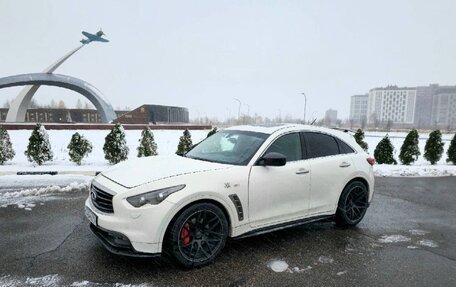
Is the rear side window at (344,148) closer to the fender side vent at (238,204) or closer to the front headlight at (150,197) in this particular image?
the fender side vent at (238,204)

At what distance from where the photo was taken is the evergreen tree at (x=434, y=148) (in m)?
14.0

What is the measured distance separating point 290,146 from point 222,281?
2.13 meters

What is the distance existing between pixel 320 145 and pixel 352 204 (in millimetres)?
1202

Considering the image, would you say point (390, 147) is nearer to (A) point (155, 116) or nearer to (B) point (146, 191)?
(B) point (146, 191)

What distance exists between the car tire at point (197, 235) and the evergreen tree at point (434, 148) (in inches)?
552

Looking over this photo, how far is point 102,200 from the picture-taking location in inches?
140

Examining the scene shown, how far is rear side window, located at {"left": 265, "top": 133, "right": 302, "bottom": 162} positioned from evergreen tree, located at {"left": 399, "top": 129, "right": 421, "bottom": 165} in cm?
1150

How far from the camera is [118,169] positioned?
4.08m

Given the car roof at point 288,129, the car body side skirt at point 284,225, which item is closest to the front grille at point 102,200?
the car body side skirt at point 284,225

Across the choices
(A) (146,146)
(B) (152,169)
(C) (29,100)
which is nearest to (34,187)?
(B) (152,169)

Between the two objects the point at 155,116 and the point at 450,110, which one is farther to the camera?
the point at 450,110

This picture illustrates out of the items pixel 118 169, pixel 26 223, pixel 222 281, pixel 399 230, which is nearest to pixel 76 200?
pixel 26 223

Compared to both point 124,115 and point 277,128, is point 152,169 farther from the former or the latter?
point 124,115

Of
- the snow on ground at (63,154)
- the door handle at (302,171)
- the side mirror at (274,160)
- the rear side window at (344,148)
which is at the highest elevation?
the rear side window at (344,148)
